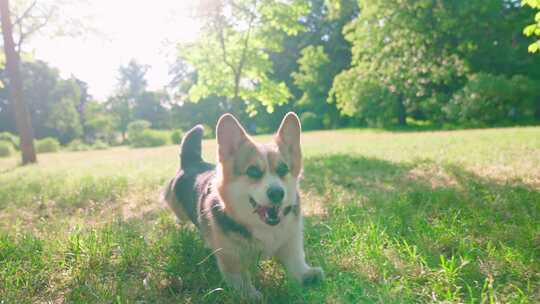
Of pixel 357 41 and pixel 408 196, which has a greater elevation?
pixel 357 41

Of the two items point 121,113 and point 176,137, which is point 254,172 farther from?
point 121,113

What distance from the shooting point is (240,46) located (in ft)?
46.2

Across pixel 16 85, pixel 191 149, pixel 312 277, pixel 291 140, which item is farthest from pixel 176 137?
pixel 312 277

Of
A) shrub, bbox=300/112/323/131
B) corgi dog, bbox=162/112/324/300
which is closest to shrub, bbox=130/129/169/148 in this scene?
shrub, bbox=300/112/323/131

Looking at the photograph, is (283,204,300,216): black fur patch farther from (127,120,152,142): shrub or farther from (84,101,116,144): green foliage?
(84,101,116,144): green foliage

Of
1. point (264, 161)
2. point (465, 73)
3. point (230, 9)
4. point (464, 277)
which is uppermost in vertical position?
A: point (230, 9)

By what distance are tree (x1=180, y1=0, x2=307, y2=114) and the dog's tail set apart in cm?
872

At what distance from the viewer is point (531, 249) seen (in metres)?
3.04

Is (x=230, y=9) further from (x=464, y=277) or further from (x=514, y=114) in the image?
(x=514, y=114)

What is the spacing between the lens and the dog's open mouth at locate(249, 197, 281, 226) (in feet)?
9.14

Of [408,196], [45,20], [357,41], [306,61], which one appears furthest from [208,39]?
[306,61]

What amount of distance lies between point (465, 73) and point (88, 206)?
24193 mm

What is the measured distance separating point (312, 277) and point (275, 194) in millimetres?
626

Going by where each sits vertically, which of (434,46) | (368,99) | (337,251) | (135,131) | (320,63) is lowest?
(337,251)
